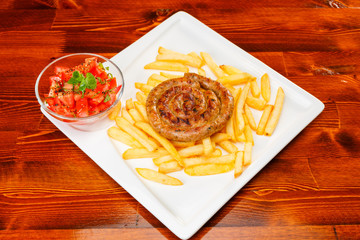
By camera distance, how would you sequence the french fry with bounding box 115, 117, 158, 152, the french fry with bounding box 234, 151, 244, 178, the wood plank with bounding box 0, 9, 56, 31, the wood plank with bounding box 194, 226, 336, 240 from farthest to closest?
the wood plank with bounding box 0, 9, 56, 31 < the french fry with bounding box 115, 117, 158, 152 < the french fry with bounding box 234, 151, 244, 178 < the wood plank with bounding box 194, 226, 336, 240

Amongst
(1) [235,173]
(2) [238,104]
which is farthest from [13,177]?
(2) [238,104]

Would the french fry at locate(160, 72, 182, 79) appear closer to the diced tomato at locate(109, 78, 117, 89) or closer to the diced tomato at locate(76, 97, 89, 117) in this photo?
the diced tomato at locate(109, 78, 117, 89)

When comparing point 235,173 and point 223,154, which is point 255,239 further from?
point 223,154

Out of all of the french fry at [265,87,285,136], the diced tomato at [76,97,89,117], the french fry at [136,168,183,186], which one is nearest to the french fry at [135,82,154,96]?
the diced tomato at [76,97,89,117]

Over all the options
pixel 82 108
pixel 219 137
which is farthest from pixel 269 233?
pixel 82 108

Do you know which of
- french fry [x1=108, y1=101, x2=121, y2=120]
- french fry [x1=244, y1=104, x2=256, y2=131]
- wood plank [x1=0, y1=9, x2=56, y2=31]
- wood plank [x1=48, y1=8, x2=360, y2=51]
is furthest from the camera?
wood plank [x1=0, y1=9, x2=56, y2=31]

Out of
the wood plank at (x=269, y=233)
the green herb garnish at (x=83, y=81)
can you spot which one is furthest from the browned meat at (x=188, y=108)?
the wood plank at (x=269, y=233)
